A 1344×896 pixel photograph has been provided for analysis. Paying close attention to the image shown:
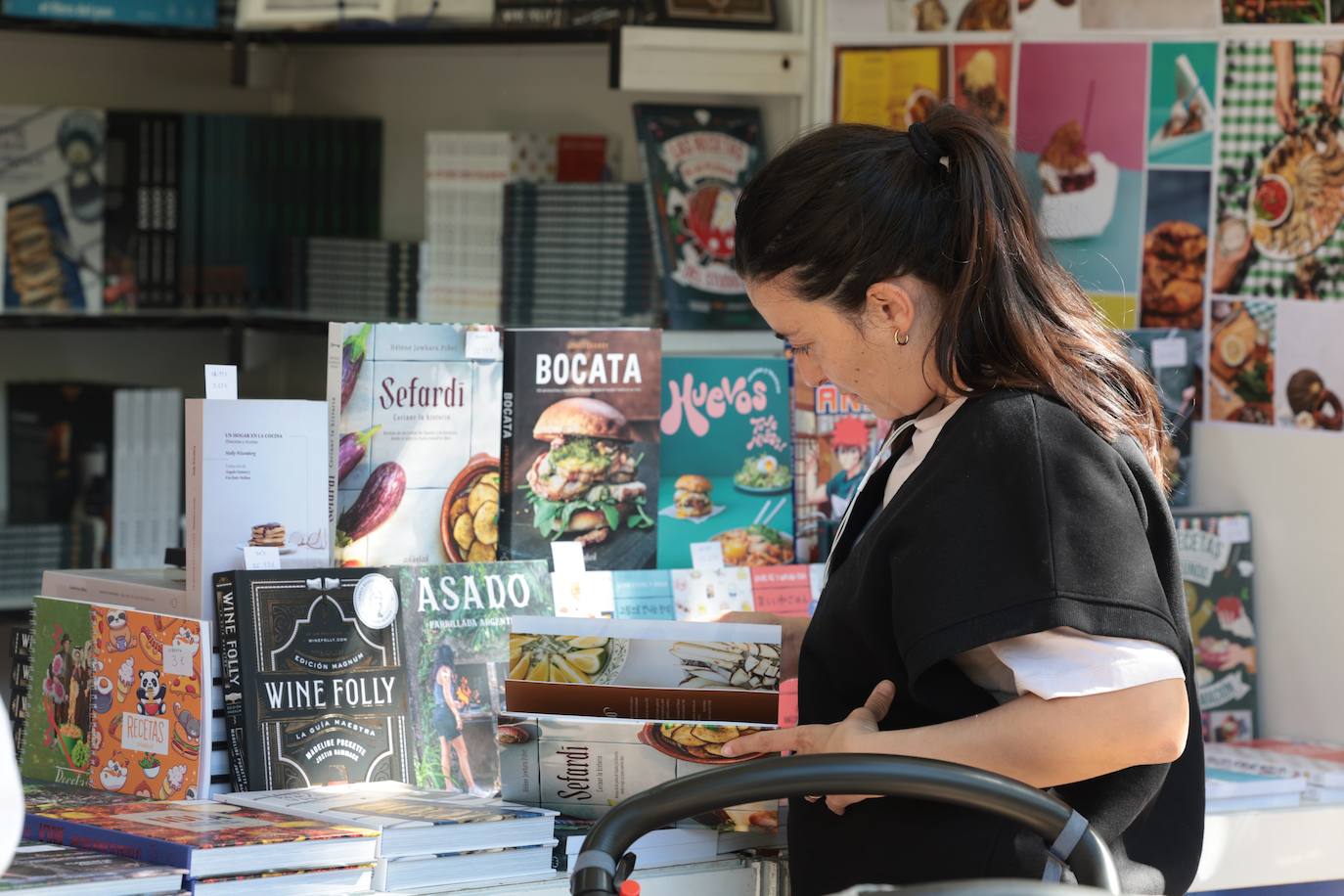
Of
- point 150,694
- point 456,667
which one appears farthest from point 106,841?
point 456,667

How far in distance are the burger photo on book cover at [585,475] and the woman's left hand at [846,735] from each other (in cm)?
61

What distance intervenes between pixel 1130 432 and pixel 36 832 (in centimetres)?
115

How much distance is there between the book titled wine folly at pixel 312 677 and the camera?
177 centimetres

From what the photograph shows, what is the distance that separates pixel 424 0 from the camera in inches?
143

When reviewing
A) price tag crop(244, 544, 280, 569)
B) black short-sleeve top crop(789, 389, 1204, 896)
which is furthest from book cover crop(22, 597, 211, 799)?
black short-sleeve top crop(789, 389, 1204, 896)

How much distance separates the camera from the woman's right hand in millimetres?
1927

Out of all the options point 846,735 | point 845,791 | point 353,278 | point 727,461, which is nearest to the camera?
point 845,791

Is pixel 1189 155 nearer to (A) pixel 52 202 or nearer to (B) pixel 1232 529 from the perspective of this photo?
(B) pixel 1232 529

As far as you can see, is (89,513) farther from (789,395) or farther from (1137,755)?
(1137,755)

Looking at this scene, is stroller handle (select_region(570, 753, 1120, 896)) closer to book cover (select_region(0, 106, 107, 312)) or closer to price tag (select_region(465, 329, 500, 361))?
price tag (select_region(465, 329, 500, 361))

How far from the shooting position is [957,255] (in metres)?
1.42

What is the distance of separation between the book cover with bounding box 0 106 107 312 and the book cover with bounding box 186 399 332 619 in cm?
228

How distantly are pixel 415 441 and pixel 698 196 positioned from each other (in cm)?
150

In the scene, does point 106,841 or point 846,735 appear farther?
point 106,841
